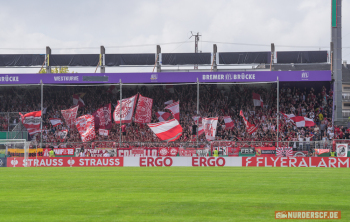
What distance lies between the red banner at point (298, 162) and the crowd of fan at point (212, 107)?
365 inches

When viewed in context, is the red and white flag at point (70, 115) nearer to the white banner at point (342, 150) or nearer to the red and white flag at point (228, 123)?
the red and white flag at point (228, 123)

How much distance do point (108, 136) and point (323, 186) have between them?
29714 mm

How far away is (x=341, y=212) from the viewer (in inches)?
362

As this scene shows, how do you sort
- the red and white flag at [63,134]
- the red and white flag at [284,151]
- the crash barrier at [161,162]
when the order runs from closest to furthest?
the crash barrier at [161,162]
the red and white flag at [284,151]
the red and white flag at [63,134]

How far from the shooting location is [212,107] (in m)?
44.0

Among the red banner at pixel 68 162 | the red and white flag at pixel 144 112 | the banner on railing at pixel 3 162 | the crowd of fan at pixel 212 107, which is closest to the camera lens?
the banner on railing at pixel 3 162

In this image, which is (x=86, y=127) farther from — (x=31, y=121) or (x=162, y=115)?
(x=162, y=115)

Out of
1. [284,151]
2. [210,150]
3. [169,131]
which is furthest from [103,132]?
[284,151]

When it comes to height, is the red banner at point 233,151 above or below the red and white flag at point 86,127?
below

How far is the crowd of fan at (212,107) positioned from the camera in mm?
39750

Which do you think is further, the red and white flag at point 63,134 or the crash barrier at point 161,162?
the red and white flag at point 63,134

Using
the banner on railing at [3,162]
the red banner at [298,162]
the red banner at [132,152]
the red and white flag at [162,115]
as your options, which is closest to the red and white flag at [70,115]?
the red banner at [132,152]

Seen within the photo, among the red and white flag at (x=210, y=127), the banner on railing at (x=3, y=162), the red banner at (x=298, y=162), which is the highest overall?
the red and white flag at (x=210, y=127)

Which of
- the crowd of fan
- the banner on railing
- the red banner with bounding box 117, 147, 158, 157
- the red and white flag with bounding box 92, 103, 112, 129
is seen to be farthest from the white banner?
the banner on railing
